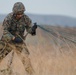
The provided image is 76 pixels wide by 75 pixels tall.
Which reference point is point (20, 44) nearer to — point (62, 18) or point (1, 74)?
point (1, 74)

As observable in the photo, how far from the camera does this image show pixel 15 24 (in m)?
9.46

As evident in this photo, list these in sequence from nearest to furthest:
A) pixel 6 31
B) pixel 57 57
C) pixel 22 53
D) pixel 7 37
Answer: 1. pixel 7 37
2. pixel 6 31
3. pixel 22 53
4. pixel 57 57

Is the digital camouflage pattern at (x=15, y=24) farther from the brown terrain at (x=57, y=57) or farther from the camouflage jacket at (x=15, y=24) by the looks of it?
the brown terrain at (x=57, y=57)

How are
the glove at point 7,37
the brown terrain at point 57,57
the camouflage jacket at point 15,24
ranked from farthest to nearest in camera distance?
1. the camouflage jacket at point 15,24
2. the glove at point 7,37
3. the brown terrain at point 57,57

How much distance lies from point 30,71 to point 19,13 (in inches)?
44.0

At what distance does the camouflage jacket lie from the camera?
9333mm

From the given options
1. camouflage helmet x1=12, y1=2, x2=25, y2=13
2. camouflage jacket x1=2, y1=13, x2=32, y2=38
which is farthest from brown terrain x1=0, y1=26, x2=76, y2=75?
camouflage helmet x1=12, y1=2, x2=25, y2=13

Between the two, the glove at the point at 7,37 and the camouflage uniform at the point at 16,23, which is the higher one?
the camouflage uniform at the point at 16,23

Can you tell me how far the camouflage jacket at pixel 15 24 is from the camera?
30.6 ft

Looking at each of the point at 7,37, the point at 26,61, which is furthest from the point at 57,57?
the point at 7,37

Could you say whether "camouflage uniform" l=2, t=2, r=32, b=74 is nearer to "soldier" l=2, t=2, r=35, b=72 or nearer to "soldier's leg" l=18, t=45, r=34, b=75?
"soldier" l=2, t=2, r=35, b=72

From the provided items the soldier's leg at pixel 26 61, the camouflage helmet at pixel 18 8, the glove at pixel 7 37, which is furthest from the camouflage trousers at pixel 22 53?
the camouflage helmet at pixel 18 8

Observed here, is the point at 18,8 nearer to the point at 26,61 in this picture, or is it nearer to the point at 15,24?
the point at 15,24

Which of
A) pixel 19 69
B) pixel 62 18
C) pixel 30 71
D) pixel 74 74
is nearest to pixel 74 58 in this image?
pixel 74 74
